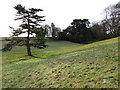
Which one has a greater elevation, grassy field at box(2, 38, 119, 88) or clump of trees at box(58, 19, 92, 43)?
clump of trees at box(58, 19, 92, 43)

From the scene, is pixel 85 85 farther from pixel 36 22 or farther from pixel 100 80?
pixel 36 22

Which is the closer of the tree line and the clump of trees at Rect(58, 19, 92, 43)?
the tree line

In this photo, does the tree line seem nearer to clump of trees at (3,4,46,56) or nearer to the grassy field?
clump of trees at (3,4,46,56)

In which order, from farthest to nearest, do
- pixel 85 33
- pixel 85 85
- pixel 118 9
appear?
pixel 85 33, pixel 118 9, pixel 85 85

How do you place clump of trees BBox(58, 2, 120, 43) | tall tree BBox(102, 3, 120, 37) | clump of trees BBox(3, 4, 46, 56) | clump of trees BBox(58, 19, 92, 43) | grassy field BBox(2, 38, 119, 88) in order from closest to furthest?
grassy field BBox(2, 38, 119, 88) < clump of trees BBox(3, 4, 46, 56) < tall tree BBox(102, 3, 120, 37) < clump of trees BBox(58, 2, 120, 43) < clump of trees BBox(58, 19, 92, 43)

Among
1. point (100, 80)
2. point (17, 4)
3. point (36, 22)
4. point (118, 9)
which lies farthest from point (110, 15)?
point (100, 80)

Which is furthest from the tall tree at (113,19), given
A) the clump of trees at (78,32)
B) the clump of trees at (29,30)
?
the clump of trees at (29,30)

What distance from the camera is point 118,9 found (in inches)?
1684

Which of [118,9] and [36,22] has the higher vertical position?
[118,9]

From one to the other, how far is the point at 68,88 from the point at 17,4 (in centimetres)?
2552

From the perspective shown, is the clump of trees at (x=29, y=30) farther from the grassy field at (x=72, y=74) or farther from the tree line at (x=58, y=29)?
the grassy field at (x=72, y=74)

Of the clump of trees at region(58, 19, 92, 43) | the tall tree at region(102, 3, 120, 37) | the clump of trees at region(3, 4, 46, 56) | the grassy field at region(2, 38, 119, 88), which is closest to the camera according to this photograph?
the grassy field at region(2, 38, 119, 88)

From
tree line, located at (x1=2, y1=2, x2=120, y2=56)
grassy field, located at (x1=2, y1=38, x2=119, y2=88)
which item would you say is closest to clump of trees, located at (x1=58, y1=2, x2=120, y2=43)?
tree line, located at (x1=2, y1=2, x2=120, y2=56)

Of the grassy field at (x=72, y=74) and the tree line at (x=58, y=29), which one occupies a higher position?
the tree line at (x=58, y=29)
